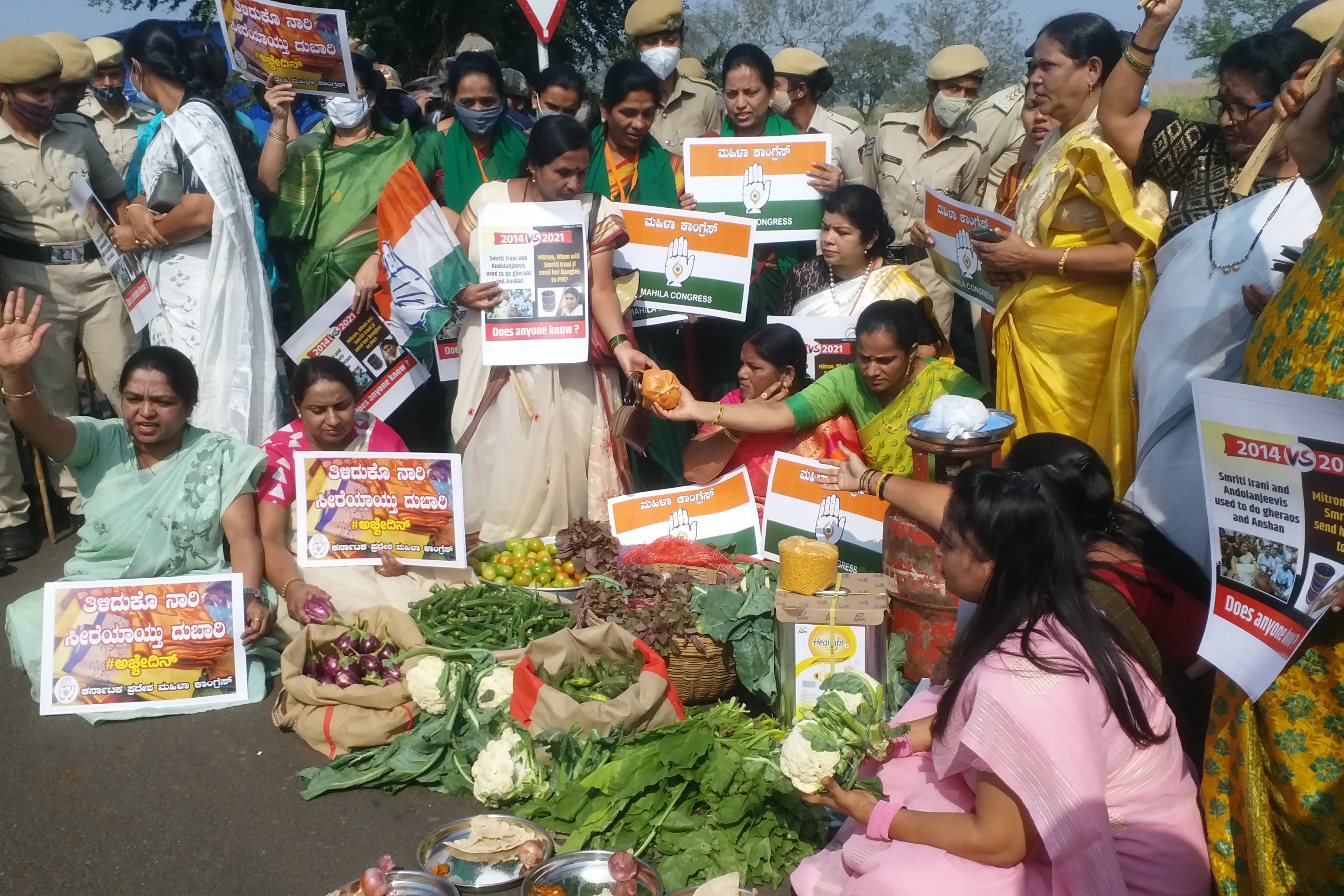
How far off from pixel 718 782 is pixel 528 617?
1492 millimetres

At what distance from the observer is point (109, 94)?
8.61 m

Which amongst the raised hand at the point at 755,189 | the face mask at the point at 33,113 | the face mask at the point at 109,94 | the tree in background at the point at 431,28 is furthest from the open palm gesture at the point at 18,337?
the tree in background at the point at 431,28

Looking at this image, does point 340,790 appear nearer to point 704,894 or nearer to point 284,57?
point 704,894

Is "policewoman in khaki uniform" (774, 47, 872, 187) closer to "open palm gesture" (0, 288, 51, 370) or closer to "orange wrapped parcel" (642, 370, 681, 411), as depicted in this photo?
"orange wrapped parcel" (642, 370, 681, 411)

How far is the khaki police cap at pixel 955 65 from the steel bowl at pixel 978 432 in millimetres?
3519

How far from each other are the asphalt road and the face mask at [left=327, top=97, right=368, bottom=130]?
3322mm

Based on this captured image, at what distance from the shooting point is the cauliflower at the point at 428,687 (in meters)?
4.26

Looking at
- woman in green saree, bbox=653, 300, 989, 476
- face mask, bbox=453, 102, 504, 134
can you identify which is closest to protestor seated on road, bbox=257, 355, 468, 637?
woman in green saree, bbox=653, 300, 989, 476

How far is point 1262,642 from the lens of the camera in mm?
2451

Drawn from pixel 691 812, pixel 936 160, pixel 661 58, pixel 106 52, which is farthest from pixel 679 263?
pixel 106 52

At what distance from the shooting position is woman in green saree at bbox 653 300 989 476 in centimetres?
484

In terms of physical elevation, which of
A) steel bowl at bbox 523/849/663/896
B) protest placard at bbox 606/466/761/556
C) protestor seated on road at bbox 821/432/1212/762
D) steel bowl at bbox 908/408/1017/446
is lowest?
steel bowl at bbox 523/849/663/896

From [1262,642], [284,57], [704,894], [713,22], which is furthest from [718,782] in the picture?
[713,22]

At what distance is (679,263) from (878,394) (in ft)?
4.69
